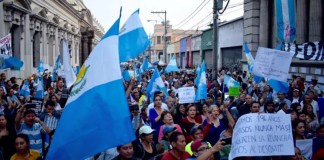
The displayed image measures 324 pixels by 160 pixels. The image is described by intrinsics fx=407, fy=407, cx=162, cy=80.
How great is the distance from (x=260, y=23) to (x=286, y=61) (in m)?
12.6

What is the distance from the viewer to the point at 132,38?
7.66 m

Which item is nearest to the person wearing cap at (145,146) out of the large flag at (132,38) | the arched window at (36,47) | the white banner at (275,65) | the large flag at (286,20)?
the large flag at (132,38)

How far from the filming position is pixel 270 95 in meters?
10.6

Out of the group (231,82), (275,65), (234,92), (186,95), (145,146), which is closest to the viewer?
(145,146)

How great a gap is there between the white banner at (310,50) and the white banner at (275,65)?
138 cm

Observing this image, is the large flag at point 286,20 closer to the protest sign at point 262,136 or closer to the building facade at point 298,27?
the building facade at point 298,27

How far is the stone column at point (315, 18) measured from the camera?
14.9 meters

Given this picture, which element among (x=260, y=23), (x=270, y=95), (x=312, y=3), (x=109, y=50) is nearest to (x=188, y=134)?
(x=109, y=50)

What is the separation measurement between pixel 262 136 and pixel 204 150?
0.62 meters

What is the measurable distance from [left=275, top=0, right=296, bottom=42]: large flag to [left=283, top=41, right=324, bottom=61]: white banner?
53 centimetres

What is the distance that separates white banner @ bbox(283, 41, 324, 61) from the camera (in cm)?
890

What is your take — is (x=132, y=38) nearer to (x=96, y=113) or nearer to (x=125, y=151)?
(x=125, y=151)

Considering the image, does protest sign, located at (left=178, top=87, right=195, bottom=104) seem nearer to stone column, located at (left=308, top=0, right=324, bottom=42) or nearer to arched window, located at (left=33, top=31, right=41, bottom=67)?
stone column, located at (left=308, top=0, right=324, bottom=42)

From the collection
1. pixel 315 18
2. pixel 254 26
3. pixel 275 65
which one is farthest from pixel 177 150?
pixel 254 26
